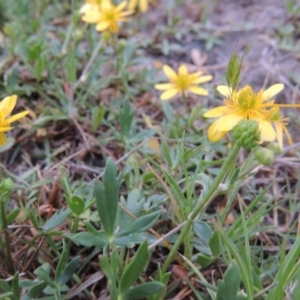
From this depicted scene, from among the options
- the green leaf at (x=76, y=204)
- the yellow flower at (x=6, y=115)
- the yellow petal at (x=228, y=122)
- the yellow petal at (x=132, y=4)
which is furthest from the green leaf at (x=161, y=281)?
the yellow petal at (x=132, y=4)

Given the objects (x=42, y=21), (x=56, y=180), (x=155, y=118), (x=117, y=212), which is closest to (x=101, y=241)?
(x=117, y=212)

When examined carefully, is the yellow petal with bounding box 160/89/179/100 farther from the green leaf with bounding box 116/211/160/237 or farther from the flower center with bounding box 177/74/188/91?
the green leaf with bounding box 116/211/160/237

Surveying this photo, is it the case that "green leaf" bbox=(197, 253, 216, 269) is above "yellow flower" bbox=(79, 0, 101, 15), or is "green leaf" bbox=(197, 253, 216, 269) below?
below

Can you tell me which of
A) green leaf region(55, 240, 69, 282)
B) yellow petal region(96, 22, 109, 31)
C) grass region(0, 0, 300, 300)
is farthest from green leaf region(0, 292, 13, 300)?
yellow petal region(96, 22, 109, 31)

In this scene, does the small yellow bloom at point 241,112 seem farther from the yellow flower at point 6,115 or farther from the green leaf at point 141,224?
the yellow flower at point 6,115

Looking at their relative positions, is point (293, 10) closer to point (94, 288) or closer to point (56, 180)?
point (56, 180)

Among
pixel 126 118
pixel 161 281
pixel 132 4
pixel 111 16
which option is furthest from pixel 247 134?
pixel 132 4
